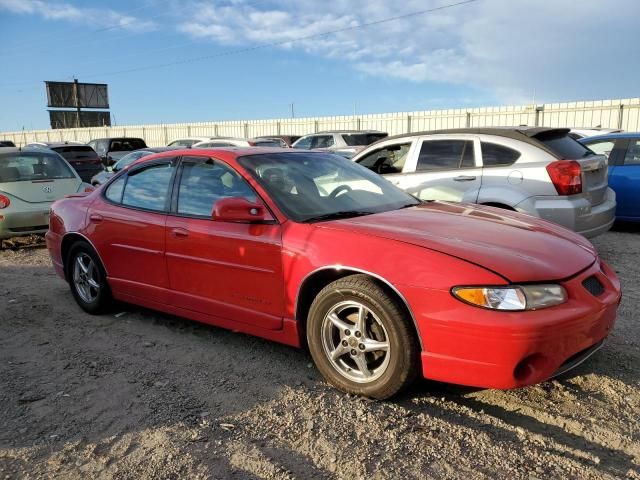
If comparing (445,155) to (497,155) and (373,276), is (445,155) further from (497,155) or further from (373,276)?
(373,276)

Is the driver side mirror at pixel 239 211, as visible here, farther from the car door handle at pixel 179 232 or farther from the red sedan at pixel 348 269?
the car door handle at pixel 179 232

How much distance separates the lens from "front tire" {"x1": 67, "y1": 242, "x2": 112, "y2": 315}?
16.2ft

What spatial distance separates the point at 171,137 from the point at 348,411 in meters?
35.7

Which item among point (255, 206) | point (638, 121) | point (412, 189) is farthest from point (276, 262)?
point (638, 121)

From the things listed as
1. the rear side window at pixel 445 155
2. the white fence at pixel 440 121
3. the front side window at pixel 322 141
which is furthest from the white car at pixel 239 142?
the rear side window at pixel 445 155

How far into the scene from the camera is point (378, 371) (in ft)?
10.4

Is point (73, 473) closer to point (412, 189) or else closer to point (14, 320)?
point (14, 320)

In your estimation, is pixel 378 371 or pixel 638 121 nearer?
pixel 378 371

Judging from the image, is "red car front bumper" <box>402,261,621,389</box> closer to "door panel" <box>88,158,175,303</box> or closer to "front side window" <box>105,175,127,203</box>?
"door panel" <box>88,158,175,303</box>

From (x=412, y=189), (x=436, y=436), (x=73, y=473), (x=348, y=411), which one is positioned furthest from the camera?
(x=412, y=189)

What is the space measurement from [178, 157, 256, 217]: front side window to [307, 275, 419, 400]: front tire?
1.10m

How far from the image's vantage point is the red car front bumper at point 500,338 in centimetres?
276

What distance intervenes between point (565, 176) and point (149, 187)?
423 centimetres

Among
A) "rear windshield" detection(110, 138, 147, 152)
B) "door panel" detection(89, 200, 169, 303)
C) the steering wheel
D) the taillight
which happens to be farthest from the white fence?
"door panel" detection(89, 200, 169, 303)
